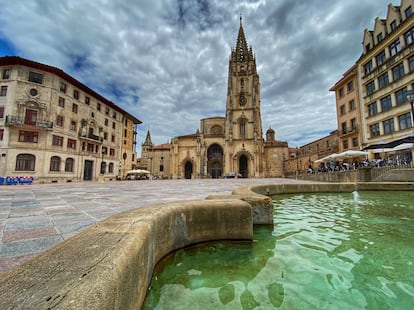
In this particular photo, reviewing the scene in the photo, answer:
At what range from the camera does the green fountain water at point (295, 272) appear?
1.65 m

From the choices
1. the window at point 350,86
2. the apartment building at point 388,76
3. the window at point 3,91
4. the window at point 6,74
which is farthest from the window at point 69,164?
the window at point 350,86

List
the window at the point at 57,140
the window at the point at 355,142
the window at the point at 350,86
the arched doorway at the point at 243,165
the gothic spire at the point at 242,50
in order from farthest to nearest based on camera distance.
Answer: the gothic spire at the point at 242,50
the arched doorway at the point at 243,165
the window at the point at 350,86
the window at the point at 355,142
the window at the point at 57,140

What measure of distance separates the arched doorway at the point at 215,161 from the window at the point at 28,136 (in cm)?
2663

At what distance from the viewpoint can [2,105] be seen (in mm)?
18875

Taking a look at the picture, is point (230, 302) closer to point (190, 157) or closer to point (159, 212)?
point (159, 212)

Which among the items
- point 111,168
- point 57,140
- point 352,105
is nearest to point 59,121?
point 57,140

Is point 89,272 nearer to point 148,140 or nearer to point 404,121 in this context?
point 404,121

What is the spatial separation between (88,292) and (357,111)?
99.1ft

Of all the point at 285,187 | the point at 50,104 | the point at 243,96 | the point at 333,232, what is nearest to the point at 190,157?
the point at 243,96

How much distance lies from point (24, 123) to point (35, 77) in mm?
5259

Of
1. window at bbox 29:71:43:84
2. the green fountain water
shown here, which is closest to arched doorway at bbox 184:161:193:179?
window at bbox 29:71:43:84

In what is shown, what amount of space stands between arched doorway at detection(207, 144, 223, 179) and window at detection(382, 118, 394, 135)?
974 inches

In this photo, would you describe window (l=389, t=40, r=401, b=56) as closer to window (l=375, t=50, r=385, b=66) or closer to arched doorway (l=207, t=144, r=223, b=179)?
window (l=375, t=50, r=385, b=66)

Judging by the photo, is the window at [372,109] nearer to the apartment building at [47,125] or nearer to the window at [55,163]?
the apartment building at [47,125]
